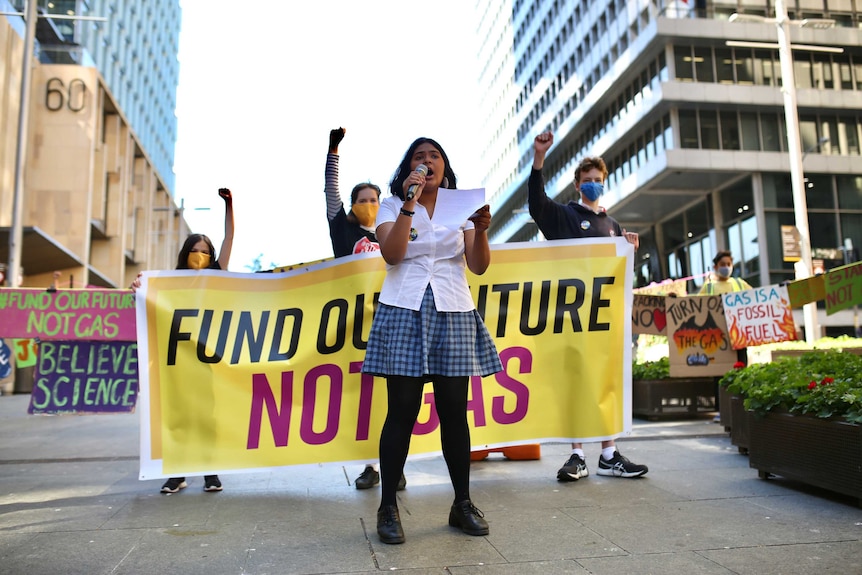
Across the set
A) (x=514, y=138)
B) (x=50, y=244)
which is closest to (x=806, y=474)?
(x=50, y=244)

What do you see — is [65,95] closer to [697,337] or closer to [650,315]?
[650,315]

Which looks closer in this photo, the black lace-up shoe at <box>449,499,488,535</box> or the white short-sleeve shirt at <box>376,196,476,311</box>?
the black lace-up shoe at <box>449,499,488,535</box>

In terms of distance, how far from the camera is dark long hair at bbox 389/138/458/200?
366 cm

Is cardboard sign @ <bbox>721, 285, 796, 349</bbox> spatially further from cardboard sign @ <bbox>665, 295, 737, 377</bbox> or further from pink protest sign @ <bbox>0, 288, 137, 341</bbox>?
pink protest sign @ <bbox>0, 288, 137, 341</bbox>

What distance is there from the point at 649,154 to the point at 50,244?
75.8ft

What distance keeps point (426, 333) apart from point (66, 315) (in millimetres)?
3817

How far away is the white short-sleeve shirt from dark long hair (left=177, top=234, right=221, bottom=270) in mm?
2028

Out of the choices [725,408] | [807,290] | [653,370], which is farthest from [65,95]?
[807,290]

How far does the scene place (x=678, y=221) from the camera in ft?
111

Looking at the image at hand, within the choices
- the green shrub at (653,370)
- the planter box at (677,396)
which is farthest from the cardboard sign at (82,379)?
the green shrub at (653,370)

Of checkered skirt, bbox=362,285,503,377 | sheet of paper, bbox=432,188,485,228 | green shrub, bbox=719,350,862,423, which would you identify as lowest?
green shrub, bbox=719,350,862,423

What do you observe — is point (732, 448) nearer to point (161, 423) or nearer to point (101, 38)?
point (161, 423)

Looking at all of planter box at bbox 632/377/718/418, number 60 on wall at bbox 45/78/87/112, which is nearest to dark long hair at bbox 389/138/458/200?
planter box at bbox 632/377/718/418

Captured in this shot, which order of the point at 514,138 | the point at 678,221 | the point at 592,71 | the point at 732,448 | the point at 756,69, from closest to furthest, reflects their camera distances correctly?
the point at 732,448
the point at 756,69
the point at 678,221
the point at 592,71
the point at 514,138
